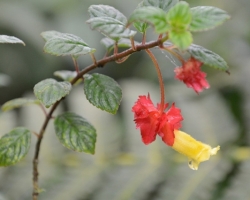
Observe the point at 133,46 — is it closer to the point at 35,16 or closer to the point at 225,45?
the point at 225,45

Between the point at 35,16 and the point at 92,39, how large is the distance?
303 millimetres

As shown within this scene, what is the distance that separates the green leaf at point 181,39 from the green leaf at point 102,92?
0.36 feet

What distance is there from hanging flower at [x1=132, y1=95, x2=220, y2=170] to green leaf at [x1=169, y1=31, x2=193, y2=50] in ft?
0.40

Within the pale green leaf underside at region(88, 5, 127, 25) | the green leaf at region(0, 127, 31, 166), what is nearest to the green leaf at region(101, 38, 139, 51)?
the pale green leaf underside at region(88, 5, 127, 25)

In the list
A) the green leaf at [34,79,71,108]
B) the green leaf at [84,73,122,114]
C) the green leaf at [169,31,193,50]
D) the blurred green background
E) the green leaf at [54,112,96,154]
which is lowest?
the blurred green background

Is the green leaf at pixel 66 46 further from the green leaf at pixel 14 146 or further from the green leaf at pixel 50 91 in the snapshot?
the green leaf at pixel 14 146

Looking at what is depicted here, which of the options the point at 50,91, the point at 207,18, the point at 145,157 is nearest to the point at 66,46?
the point at 50,91

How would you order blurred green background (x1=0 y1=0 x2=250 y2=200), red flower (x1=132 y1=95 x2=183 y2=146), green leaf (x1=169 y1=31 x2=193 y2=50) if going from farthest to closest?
blurred green background (x1=0 y1=0 x2=250 y2=200) → red flower (x1=132 y1=95 x2=183 y2=146) → green leaf (x1=169 y1=31 x2=193 y2=50)

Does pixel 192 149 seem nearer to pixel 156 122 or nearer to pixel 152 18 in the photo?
pixel 156 122

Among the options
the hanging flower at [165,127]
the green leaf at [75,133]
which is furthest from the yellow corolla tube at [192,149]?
the green leaf at [75,133]

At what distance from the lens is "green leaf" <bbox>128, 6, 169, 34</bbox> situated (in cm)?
36

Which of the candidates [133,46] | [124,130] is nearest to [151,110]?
[133,46]

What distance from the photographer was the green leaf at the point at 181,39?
0.35m

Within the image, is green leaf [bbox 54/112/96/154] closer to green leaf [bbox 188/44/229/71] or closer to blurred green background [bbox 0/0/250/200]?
green leaf [bbox 188/44/229/71]
